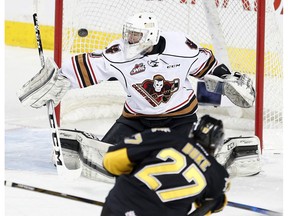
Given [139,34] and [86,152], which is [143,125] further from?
[139,34]

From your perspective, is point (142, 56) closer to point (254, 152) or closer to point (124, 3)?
point (254, 152)

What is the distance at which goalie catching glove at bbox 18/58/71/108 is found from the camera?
4.06 metres

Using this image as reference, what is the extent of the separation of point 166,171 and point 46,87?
5.05 ft

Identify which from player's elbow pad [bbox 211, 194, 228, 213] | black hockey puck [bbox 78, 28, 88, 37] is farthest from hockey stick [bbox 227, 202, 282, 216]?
black hockey puck [bbox 78, 28, 88, 37]

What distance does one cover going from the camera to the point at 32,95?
4.09 m

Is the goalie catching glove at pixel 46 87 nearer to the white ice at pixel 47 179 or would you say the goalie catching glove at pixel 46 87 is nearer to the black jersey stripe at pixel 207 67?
the white ice at pixel 47 179

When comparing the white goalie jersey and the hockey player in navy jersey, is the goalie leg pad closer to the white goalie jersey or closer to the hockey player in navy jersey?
the white goalie jersey

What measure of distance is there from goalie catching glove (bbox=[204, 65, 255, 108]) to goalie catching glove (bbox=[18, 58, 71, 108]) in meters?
0.73

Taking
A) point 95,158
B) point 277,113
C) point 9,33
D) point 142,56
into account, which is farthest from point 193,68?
point 9,33

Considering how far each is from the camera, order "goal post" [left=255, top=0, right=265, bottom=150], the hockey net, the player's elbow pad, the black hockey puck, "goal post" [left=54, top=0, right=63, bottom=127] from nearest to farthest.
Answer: the player's elbow pad → "goal post" [left=54, top=0, right=63, bottom=127] → "goal post" [left=255, top=0, right=265, bottom=150] → the black hockey puck → the hockey net

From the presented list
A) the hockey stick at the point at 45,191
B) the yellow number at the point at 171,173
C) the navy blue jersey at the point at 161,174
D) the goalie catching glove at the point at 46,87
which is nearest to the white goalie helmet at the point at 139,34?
the goalie catching glove at the point at 46,87

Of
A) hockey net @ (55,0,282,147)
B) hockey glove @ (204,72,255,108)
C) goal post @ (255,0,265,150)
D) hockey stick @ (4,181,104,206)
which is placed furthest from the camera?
hockey net @ (55,0,282,147)

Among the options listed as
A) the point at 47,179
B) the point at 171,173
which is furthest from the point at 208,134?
the point at 47,179

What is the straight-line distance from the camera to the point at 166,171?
2643mm
